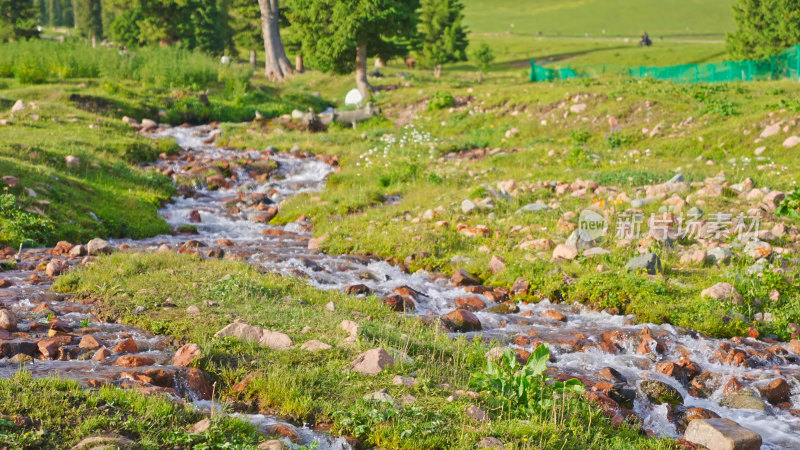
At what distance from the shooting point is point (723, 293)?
828 cm

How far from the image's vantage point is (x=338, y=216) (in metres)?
13.5

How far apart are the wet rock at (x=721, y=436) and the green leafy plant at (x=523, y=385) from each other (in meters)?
0.97

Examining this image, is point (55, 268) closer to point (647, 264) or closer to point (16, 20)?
point (647, 264)

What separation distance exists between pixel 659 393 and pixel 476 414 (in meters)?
2.28

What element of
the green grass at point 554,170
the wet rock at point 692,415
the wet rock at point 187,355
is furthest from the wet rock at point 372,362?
the green grass at point 554,170

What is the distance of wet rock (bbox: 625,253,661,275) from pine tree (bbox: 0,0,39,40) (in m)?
52.1

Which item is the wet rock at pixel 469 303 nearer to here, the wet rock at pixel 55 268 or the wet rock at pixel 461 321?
the wet rock at pixel 461 321

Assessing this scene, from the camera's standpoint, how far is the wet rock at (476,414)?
4.89m

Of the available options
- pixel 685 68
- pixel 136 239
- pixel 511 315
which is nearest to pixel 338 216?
pixel 136 239

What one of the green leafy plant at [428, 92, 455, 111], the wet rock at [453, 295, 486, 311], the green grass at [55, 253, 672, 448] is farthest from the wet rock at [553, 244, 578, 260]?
the green leafy plant at [428, 92, 455, 111]

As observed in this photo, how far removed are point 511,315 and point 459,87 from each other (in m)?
20.4

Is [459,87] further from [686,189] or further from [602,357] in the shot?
[602,357]

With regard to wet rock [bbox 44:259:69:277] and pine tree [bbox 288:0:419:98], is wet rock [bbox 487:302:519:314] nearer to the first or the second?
wet rock [bbox 44:259:69:277]

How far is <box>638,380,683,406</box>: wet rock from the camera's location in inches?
242
